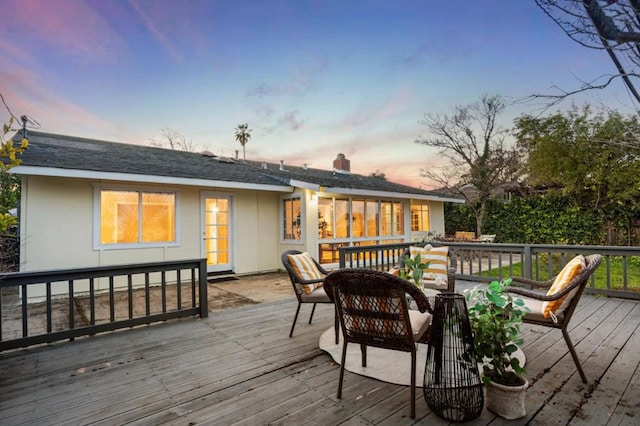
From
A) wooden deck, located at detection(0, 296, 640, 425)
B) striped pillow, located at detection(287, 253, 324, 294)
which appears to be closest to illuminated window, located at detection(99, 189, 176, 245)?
wooden deck, located at detection(0, 296, 640, 425)

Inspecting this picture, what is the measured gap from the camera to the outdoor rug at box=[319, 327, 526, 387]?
2.43 m

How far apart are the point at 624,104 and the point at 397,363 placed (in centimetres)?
374

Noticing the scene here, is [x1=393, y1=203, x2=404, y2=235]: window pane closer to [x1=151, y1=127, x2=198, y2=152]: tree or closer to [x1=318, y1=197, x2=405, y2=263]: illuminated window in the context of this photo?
[x1=318, y1=197, x2=405, y2=263]: illuminated window

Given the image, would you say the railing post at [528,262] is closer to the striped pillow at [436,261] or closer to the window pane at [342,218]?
the striped pillow at [436,261]

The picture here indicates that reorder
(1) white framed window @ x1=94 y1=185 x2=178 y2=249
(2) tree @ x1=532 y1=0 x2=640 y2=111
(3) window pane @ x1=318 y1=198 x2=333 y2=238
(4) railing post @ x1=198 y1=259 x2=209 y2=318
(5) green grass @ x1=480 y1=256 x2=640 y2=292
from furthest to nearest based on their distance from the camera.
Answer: (3) window pane @ x1=318 y1=198 x2=333 y2=238 < (5) green grass @ x1=480 y1=256 x2=640 y2=292 < (1) white framed window @ x1=94 y1=185 x2=178 y2=249 < (4) railing post @ x1=198 y1=259 x2=209 y2=318 < (2) tree @ x1=532 y1=0 x2=640 y2=111

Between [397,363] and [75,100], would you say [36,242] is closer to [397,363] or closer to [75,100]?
[75,100]

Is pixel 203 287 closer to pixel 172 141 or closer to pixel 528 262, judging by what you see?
pixel 528 262

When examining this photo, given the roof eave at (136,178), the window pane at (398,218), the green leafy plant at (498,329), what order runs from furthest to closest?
the window pane at (398,218)
the roof eave at (136,178)
the green leafy plant at (498,329)

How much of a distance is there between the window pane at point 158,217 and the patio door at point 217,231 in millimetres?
675

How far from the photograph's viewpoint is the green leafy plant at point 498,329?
1.84m

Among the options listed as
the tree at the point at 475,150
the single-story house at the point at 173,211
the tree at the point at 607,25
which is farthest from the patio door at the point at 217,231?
the tree at the point at 475,150

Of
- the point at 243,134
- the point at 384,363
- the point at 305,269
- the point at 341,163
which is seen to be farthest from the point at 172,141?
the point at 384,363

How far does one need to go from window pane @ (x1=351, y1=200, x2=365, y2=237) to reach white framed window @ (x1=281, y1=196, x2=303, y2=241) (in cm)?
164

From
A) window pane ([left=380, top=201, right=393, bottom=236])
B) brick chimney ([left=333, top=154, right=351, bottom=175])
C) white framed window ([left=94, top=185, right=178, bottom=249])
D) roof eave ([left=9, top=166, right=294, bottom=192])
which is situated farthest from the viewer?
brick chimney ([left=333, top=154, right=351, bottom=175])
